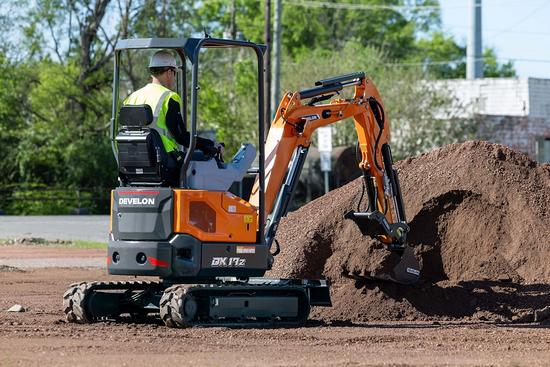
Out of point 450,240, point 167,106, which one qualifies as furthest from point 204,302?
point 450,240

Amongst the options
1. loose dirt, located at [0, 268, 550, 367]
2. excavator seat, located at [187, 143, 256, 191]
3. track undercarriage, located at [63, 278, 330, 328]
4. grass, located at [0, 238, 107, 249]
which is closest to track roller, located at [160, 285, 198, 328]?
track undercarriage, located at [63, 278, 330, 328]

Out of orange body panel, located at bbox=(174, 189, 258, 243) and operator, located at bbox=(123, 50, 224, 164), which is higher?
operator, located at bbox=(123, 50, 224, 164)

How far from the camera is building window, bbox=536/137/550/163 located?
180ft

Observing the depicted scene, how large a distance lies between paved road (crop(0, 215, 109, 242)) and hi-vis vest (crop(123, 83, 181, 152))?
1848 centimetres

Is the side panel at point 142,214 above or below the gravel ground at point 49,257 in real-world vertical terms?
above

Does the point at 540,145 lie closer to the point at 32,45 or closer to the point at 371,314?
the point at 32,45

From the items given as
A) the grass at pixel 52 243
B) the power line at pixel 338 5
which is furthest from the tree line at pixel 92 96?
the power line at pixel 338 5

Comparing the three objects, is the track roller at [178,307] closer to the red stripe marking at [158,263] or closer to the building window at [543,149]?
the red stripe marking at [158,263]

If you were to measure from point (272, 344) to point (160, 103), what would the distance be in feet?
8.99

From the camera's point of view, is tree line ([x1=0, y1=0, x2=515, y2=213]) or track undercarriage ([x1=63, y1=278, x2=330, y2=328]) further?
tree line ([x1=0, y1=0, x2=515, y2=213])

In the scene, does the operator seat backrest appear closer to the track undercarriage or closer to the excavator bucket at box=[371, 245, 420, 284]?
the track undercarriage

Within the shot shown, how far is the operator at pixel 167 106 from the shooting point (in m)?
12.1

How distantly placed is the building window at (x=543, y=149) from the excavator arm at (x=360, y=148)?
1642 inches

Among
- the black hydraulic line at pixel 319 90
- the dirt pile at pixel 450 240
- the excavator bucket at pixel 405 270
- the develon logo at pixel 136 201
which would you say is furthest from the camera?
the dirt pile at pixel 450 240
